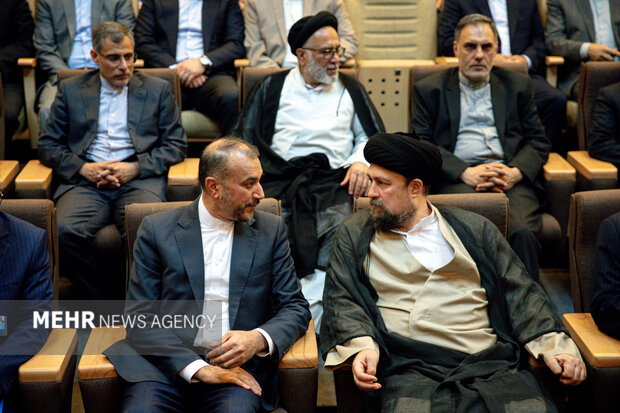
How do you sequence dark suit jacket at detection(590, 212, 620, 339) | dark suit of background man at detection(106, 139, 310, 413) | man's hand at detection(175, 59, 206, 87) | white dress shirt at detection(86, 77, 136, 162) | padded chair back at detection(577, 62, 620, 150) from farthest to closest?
man's hand at detection(175, 59, 206, 87) → padded chair back at detection(577, 62, 620, 150) → white dress shirt at detection(86, 77, 136, 162) → dark suit jacket at detection(590, 212, 620, 339) → dark suit of background man at detection(106, 139, 310, 413)

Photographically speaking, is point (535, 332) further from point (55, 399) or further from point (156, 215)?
point (55, 399)

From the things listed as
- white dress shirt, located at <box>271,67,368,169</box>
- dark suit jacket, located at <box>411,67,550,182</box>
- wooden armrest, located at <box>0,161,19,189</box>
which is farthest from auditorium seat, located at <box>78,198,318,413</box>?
dark suit jacket, located at <box>411,67,550,182</box>

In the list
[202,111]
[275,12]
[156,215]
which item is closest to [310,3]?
[275,12]

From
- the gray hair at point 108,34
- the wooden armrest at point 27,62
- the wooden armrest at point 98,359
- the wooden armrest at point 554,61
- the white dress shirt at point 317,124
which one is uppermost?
the gray hair at point 108,34

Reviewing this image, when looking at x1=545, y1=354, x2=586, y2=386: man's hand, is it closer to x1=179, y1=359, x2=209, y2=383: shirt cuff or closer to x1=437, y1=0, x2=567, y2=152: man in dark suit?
x1=179, y1=359, x2=209, y2=383: shirt cuff

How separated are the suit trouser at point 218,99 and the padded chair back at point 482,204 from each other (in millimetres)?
1610

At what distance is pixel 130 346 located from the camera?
2426mm

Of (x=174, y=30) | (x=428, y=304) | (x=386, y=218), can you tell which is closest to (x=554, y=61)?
(x=174, y=30)

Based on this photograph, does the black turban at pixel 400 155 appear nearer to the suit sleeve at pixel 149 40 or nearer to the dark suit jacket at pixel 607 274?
the dark suit jacket at pixel 607 274

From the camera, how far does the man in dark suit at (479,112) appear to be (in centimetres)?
370

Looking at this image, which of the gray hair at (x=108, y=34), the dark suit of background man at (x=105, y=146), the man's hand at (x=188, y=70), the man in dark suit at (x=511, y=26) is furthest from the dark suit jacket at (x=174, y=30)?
the man in dark suit at (x=511, y=26)

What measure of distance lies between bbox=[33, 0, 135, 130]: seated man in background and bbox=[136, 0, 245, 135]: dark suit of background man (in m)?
0.16

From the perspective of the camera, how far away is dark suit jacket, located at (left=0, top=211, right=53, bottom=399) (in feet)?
A: 7.84

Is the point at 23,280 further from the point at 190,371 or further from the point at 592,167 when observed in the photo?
the point at 592,167
